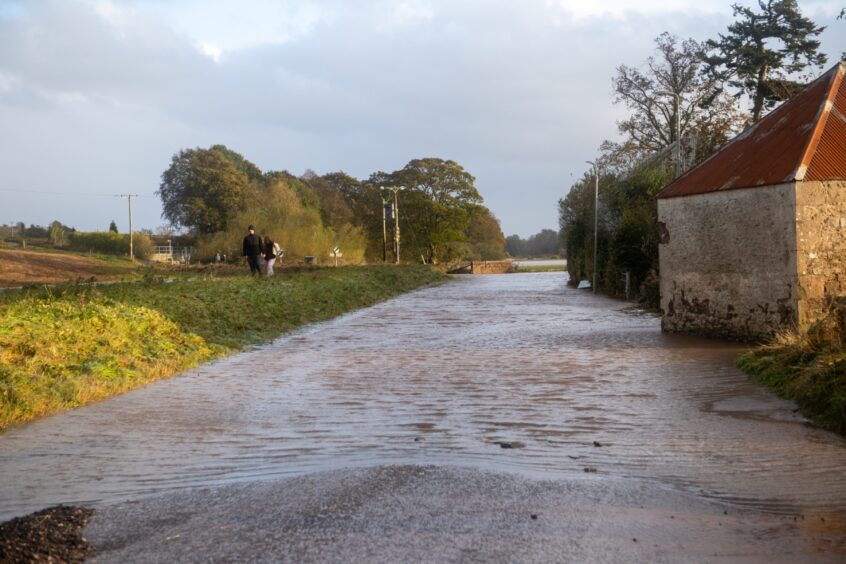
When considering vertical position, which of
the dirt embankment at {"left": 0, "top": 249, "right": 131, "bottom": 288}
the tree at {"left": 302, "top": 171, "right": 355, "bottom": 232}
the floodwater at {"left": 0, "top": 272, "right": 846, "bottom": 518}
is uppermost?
the tree at {"left": 302, "top": 171, "right": 355, "bottom": 232}

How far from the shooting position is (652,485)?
699cm

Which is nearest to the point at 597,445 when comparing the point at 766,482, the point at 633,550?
the point at 766,482

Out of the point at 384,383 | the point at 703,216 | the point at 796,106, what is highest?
the point at 796,106

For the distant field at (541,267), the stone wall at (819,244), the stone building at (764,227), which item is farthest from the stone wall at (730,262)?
the distant field at (541,267)

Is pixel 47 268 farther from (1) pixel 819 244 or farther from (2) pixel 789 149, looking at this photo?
(1) pixel 819 244

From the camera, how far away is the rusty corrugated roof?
1597cm

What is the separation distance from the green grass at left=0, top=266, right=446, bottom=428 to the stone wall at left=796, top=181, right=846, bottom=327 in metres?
11.0

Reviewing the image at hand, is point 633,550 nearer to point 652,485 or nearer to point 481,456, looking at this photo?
point 652,485

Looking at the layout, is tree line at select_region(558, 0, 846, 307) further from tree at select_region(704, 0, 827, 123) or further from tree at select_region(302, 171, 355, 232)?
tree at select_region(302, 171, 355, 232)

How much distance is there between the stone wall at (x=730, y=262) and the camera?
52.4 ft

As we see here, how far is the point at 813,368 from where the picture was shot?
35.0ft

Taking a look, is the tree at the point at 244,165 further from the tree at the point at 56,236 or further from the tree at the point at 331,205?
the tree at the point at 56,236

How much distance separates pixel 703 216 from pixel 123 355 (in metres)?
11.7

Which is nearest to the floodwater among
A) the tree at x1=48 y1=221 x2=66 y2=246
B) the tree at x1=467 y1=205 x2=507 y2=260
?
the tree at x1=48 y1=221 x2=66 y2=246
